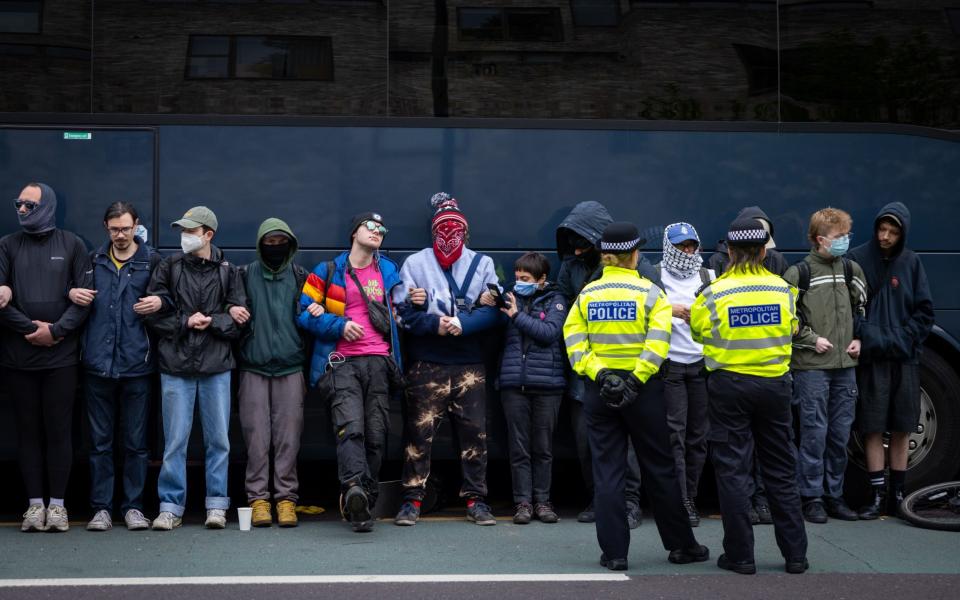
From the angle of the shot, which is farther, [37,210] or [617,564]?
[37,210]

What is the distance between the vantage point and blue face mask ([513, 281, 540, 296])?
799cm

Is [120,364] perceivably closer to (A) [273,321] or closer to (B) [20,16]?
(A) [273,321]

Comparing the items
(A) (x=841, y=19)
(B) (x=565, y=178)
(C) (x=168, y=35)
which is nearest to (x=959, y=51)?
(A) (x=841, y=19)

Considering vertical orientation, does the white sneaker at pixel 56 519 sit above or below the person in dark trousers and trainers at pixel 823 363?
below

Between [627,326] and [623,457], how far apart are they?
29.0 inches

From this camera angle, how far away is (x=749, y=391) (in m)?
6.38

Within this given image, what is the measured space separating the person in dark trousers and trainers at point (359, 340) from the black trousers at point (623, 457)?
1.80m

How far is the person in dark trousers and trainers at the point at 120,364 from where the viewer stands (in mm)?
7672

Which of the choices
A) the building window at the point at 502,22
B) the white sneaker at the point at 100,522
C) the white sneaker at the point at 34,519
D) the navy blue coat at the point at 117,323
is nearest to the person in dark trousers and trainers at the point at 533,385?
the building window at the point at 502,22

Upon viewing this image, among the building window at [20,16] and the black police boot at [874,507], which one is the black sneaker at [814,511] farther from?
the building window at [20,16]

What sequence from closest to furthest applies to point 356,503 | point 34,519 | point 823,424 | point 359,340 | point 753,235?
point 753,235, point 356,503, point 34,519, point 359,340, point 823,424

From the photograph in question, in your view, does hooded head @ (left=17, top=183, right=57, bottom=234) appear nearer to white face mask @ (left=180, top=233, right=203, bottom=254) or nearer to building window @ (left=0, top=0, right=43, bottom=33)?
white face mask @ (left=180, top=233, right=203, bottom=254)

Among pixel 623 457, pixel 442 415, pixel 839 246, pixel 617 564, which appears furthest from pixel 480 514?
pixel 839 246

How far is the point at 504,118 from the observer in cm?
812
